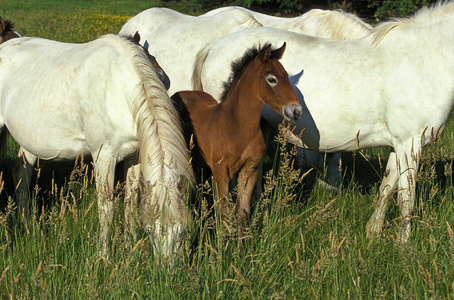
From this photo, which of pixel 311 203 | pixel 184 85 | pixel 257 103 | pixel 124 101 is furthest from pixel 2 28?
pixel 311 203

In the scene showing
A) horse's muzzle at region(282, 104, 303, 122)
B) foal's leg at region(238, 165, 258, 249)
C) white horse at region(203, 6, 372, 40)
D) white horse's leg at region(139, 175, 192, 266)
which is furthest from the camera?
white horse at region(203, 6, 372, 40)

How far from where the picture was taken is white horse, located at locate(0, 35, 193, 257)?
3.02 meters

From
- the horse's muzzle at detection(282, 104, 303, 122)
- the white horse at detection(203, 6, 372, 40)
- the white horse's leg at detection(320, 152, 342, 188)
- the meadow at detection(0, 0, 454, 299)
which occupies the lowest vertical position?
the white horse's leg at detection(320, 152, 342, 188)

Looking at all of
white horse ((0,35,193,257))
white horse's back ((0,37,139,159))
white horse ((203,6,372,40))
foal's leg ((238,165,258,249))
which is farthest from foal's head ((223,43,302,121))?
white horse ((203,6,372,40))

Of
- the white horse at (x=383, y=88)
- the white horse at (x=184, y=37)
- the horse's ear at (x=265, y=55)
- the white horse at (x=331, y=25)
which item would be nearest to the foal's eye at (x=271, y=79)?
the horse's ear at (x=265, y=55)

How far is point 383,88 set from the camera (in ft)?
13.8

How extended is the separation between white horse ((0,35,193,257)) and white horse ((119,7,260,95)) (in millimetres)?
1882

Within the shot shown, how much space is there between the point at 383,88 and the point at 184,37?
10.2 feet

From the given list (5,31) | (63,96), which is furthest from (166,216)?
(5,31)

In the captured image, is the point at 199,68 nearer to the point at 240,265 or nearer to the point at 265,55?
the point at 265,55

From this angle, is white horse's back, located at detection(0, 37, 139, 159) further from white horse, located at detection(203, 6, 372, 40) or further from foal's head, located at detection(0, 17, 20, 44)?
white horse, located at detection(203, 6, 372, 40)

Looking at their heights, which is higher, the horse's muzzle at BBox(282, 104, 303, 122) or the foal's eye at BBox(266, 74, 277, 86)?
the foal's eye at BBox(266, 74, 277, 86)

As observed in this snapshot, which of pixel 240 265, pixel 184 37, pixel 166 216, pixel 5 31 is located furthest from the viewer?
pixel 184 37

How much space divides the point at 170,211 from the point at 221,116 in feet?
4.37
